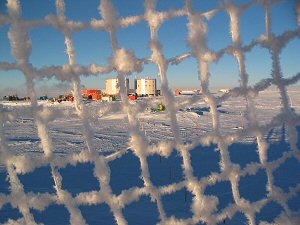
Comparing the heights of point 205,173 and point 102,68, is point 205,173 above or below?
below

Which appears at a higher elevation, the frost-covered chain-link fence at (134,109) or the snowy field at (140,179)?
the frost-covered chain-link fence at (134,109)

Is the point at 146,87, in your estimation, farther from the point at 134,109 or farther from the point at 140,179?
the point at 134,109

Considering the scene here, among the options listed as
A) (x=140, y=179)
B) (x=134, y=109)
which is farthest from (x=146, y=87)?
(x=134, y=109)

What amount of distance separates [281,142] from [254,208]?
464 cm

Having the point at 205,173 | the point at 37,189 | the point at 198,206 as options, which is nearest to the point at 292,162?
the point at 205,173

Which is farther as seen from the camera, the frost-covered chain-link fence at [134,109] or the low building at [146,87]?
the low building at [146,87]

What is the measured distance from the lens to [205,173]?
12.0 ft

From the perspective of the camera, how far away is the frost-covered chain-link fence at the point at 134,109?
923 mm

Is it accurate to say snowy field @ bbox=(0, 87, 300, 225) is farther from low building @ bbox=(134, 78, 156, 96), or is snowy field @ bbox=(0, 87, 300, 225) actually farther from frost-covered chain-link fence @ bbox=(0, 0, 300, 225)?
low building @ bbox=(134, 78, 156, 96)

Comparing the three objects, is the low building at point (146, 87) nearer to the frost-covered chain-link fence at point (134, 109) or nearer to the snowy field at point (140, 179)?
the snowy field at point (140, 179)

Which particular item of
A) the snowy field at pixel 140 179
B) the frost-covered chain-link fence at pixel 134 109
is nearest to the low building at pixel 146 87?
the snowy field at pixel 140 179

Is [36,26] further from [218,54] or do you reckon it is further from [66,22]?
[218,54]

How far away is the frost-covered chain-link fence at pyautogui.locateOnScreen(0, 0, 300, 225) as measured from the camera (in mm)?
923

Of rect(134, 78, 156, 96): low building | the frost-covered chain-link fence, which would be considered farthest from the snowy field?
rect(134, 78, 156, 96): low building
